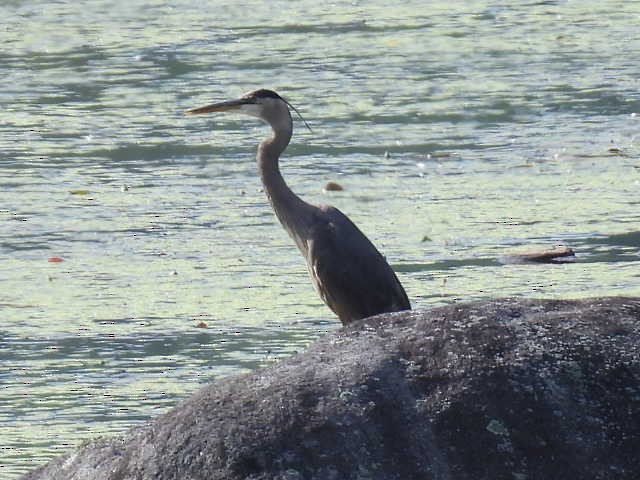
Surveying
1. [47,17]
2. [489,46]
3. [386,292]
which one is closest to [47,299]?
[386,292]

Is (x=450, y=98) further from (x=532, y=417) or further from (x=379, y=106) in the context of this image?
(x=532, y=417)

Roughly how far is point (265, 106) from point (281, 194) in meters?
0.56

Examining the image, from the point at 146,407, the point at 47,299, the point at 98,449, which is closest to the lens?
the point at 98,449

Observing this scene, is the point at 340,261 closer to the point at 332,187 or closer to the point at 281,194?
the point at 281,194

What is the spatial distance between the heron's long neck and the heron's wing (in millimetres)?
108

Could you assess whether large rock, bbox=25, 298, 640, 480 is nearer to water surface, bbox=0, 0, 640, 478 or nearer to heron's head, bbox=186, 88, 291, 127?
water surface, bbox=0, 0, 640, 478

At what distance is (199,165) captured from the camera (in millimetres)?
9047

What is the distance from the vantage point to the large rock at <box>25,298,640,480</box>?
3.13 meters

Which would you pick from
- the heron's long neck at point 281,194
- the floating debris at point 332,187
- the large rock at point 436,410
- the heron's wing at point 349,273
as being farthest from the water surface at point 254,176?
the large rock at point 436,410

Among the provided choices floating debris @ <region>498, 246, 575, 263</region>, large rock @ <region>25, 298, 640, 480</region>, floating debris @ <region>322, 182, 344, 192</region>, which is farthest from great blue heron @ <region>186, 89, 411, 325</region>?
large rock @ <region>25, 298, 640, 480</region>

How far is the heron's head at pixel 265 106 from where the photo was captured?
22.1 ft

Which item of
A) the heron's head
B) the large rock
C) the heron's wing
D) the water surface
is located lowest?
the water surface

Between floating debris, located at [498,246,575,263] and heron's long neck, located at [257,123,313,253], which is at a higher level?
heron's long neck, located at [257,123,313,253]

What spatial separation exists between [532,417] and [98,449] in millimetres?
1108
